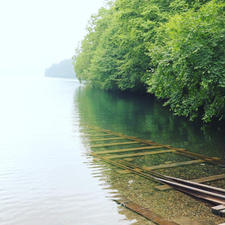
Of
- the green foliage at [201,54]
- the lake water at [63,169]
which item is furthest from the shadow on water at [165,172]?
the green foliage at [201,54]

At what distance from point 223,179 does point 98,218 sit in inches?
158

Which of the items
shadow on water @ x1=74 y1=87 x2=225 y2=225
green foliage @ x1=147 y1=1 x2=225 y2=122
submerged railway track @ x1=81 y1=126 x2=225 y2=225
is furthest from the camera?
green foliage @ x1=147 y1=1 x2=225 y2=122

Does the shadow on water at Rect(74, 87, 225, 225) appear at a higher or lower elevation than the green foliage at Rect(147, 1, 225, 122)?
lower

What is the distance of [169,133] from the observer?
17750mm

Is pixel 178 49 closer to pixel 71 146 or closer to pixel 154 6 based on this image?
pixel 71 146

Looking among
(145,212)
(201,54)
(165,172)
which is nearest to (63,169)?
(165,172)

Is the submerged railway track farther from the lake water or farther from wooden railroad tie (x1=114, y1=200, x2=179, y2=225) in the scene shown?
the lake water

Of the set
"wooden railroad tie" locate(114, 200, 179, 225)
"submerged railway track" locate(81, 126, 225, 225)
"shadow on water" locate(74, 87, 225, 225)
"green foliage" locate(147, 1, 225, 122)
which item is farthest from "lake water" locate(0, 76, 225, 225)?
"green foliage" locate(147, 1, 225, 122)

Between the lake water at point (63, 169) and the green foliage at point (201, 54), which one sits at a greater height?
the green foliage at point (201, 54)

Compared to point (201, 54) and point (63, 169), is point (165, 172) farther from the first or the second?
point (201, 54)

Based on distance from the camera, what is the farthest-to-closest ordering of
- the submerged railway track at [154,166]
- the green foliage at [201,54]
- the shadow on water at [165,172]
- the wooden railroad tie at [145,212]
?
the green foliage at [201,54], the submerged railway track at [154,166], the shadow on water at [165,172], the wooden railroad tie at [145,212]

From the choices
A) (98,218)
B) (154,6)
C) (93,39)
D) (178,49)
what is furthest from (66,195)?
(93,39)

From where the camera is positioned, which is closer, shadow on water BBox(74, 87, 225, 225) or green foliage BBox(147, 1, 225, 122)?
shadow on water BBox(74, 87, 225, 225)

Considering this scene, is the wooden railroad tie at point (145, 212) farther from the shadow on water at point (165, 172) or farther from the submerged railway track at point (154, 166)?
the shadow on water at point (165, 172)
